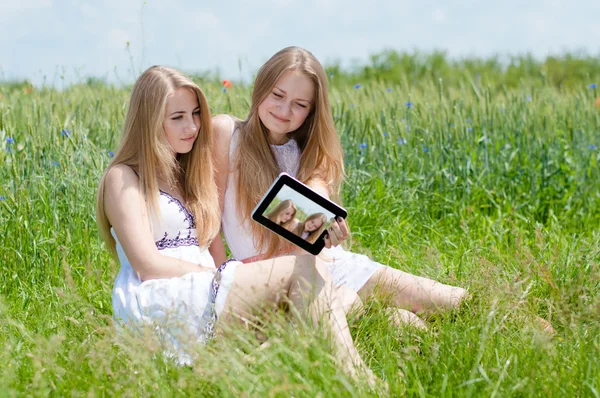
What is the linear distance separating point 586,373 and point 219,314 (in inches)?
38.3

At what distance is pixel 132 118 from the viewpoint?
7.80 ft

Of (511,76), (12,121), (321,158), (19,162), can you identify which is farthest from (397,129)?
(511,76)

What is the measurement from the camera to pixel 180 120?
93.8 inches

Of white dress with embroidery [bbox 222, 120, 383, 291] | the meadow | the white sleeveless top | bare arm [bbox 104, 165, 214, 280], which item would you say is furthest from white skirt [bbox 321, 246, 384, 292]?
bare arm [bbox 104, 165, 214, 280]

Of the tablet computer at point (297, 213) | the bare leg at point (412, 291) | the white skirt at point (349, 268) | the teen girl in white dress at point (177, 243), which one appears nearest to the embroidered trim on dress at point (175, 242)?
the teen girl in white dress at point (177, 243)

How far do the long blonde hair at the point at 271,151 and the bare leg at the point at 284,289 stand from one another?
440 millimetres

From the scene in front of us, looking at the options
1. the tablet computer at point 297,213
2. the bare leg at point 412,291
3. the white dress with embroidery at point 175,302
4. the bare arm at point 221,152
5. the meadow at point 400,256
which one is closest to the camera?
the meadow at point 400,256

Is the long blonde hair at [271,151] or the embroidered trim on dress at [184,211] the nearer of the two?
the embroidered trim on dress at [184,211]

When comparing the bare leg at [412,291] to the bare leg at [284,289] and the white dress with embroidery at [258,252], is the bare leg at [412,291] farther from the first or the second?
the bare leg at [284,289]

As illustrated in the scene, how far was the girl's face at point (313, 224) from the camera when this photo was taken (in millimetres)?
2121

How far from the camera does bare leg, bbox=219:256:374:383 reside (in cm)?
199

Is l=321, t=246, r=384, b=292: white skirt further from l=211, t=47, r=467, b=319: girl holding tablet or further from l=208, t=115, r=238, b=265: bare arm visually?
l=208, t=115, r=238, b=265: bare arm

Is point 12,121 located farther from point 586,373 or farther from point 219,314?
point 586,373

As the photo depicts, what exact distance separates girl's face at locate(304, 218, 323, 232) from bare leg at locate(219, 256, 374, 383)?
82mm
